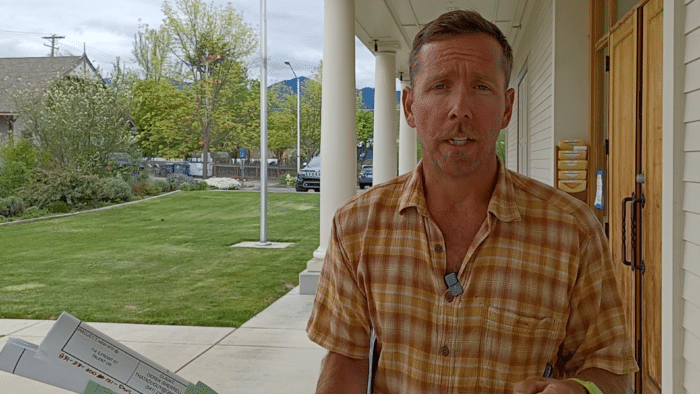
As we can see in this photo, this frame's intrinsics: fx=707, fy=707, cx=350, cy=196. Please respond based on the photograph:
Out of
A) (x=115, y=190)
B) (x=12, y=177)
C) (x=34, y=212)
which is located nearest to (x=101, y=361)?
(x=34, y=212)

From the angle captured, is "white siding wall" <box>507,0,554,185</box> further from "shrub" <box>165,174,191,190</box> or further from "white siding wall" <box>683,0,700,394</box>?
"shrub" <box>165,174,191,190</box>

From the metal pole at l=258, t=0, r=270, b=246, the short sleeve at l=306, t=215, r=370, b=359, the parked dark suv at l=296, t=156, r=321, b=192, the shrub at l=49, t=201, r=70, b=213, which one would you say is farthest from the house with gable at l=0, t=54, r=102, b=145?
the short sleeve at l=306, t=215, r=370, b=359

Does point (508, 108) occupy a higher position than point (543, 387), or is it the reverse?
point (508, 108)

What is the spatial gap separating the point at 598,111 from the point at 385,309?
13.5ft

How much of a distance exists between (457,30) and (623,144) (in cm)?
309

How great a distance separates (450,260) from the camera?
1140mm

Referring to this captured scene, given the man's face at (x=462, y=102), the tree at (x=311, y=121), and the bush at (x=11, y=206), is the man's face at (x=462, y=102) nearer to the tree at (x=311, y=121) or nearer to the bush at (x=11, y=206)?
the bush at (x=11, y=206)

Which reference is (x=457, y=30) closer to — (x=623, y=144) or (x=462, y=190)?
(x=462, y=190)

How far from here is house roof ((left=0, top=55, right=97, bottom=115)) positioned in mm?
28000

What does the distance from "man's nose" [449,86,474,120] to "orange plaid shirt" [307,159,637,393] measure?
5.7 inches

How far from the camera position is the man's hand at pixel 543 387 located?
1004 millimetres

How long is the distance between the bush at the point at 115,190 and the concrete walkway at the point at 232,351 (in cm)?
1759

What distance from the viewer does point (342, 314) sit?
1182 millimetres

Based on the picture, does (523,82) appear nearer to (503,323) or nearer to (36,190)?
(503,323)
